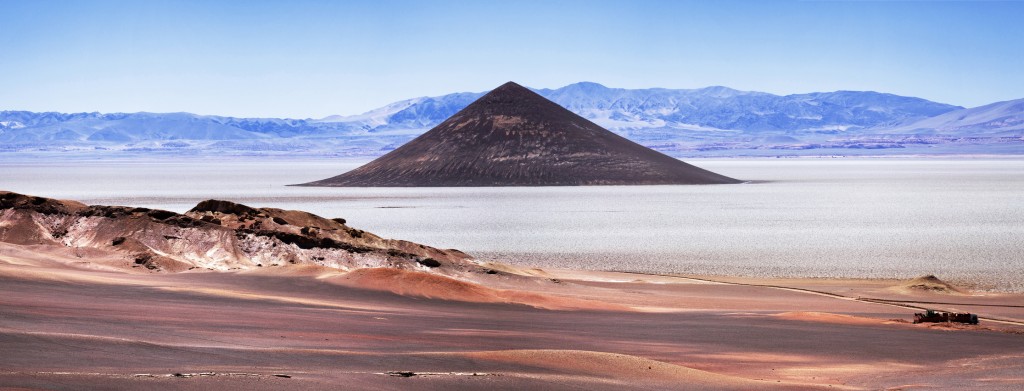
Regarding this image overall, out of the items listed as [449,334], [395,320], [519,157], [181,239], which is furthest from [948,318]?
[519,157]

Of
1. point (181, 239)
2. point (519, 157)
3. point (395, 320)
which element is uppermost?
point (519, 157)

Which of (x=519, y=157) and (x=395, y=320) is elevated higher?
(x=519, y=157)

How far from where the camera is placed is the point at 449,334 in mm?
13508

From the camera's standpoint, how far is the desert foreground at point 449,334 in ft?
30.3

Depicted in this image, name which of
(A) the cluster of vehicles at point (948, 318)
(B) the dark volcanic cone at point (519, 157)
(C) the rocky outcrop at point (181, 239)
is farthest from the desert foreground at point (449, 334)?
(B) the dark volcanic cone at point (519, 157)

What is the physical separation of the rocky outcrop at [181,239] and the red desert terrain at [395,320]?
0.17ft

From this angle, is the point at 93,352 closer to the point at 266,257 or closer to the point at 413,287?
the point at 413,287

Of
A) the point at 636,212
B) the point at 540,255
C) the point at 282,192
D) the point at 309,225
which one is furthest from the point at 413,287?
the point at 282,192

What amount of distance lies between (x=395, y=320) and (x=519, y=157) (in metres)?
97.4

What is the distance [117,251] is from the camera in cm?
2198

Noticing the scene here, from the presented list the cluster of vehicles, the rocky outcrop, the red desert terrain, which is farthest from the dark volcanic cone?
the cluster of vehicles

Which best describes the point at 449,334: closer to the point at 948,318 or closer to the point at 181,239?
the point at 948,318

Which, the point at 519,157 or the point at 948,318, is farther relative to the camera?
the point at 519,157

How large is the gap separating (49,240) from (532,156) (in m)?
90.2
